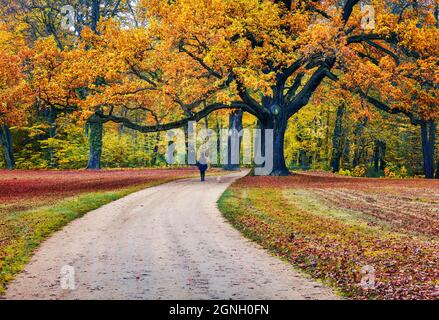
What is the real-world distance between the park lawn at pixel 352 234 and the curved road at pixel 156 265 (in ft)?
2.28

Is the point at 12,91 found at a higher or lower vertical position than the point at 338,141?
higher

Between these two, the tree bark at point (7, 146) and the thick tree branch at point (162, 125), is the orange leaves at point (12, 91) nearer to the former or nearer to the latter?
the thick tree branch at point (162, 125)

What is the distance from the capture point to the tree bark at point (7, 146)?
5091 cm

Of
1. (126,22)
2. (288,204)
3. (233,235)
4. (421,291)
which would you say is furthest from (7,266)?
(126,22)

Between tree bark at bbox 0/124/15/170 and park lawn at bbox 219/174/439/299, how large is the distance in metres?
35.3

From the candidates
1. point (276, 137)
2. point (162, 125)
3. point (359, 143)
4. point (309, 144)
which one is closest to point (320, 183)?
point (276, 137)

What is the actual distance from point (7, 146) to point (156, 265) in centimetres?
4694

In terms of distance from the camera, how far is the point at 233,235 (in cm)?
1327

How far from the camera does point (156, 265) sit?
9.72 meters

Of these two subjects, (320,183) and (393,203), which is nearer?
(393,203)

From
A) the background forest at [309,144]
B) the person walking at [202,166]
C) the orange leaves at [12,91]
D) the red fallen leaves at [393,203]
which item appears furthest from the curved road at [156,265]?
the background forest at [309,144]

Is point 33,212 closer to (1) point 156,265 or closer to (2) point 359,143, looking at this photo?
(1) point 156,265

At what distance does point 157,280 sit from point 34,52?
27.2m

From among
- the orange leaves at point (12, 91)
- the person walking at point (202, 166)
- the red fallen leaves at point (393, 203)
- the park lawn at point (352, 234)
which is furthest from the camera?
the person walking at point (202, 166)
